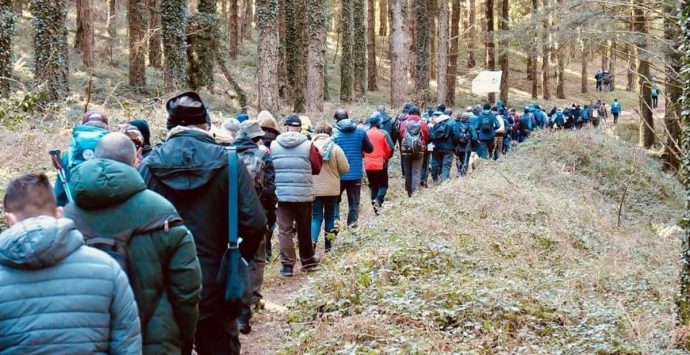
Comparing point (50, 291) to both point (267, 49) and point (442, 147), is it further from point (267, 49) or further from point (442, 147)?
point (267, 49)

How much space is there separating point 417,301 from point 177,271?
3.46 metres

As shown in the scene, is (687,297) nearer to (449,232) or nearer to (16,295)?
(449,232)

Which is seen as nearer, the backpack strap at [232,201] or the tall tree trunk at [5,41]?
the backpack strap at [232,201]

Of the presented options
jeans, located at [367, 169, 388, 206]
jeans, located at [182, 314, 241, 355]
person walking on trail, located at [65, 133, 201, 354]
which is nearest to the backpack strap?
jeans, located at [182, 314, 241, 355]

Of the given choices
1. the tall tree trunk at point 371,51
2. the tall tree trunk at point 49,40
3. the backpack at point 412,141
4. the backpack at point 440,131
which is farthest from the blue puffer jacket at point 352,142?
the tall tree trunk at point 371,51

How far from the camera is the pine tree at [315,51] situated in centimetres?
2206

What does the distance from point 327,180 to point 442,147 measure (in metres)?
7.17

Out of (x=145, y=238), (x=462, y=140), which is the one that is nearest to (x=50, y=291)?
(x=145, y=238)

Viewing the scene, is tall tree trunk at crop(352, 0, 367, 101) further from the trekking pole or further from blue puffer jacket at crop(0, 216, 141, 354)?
blue puffer jacket at crop(0, 216, 141, 354)

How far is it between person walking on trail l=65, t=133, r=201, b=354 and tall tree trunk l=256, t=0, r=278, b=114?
15.9 m

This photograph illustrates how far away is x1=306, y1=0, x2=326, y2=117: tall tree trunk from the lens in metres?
22.1

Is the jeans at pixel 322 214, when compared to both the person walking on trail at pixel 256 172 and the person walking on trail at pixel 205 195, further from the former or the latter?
the person walking on trail at pixel 205 195

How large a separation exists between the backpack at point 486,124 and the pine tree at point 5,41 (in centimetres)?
1255

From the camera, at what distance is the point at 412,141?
14500 mm
